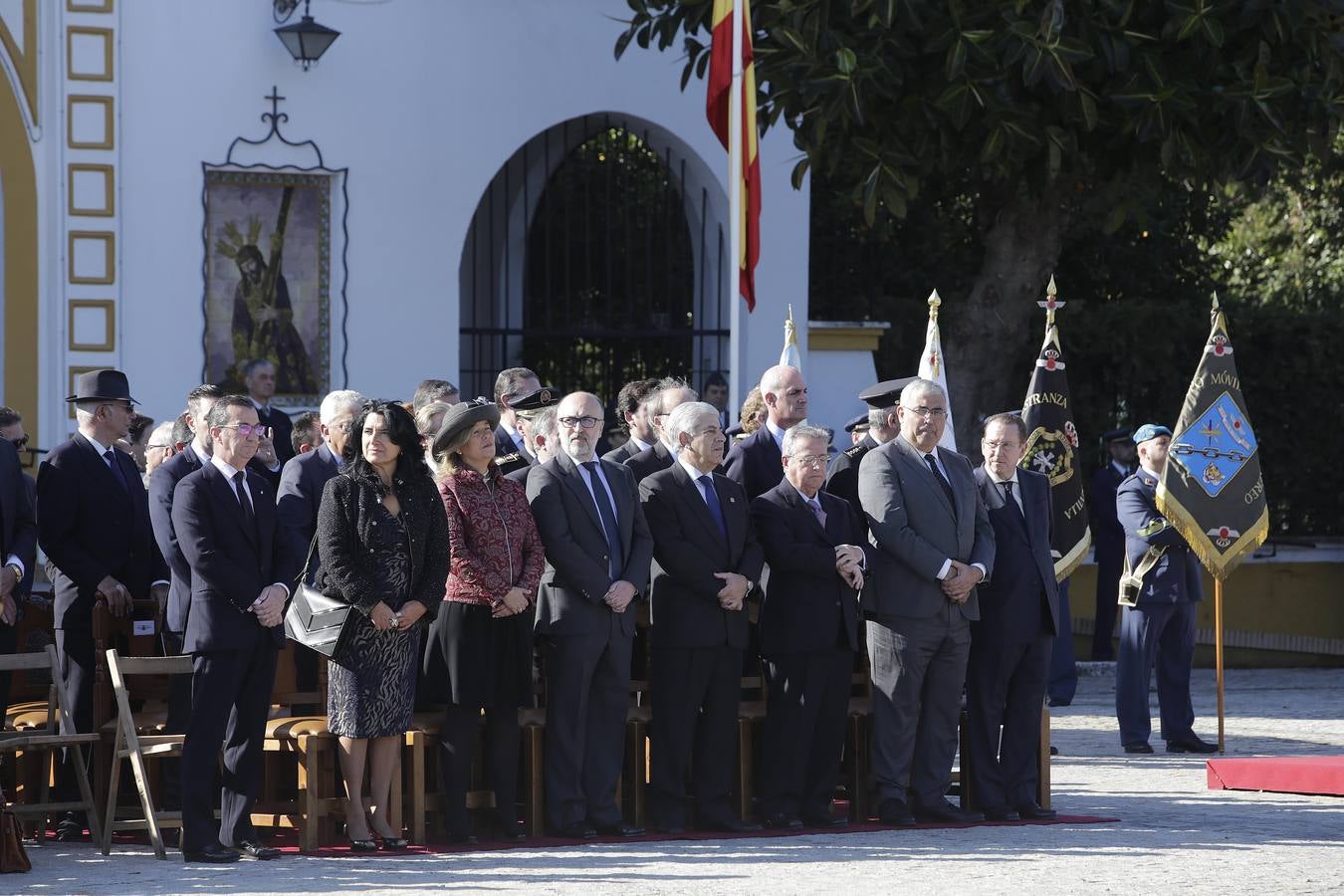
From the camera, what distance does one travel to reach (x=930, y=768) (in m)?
9.66

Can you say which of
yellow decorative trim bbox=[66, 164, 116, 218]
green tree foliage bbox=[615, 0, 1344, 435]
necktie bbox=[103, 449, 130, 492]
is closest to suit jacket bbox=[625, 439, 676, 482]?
necktie bbox=[103, 449, 130, 492]

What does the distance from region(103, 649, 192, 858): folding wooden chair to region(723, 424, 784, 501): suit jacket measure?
286 centimetres

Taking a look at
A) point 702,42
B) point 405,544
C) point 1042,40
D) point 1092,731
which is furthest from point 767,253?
point 405,544

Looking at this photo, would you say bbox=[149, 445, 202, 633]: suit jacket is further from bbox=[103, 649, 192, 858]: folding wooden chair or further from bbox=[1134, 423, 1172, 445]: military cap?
bbox=[1134, 423, 1172, 445]: military cap

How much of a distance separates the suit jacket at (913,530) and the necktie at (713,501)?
699 millimetres

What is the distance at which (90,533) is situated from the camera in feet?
31.3

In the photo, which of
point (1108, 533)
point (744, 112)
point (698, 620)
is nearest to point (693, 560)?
point (698, 620)

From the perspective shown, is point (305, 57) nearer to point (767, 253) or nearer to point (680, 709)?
point (767, 253)

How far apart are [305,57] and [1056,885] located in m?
9.02

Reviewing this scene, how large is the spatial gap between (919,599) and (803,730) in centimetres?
76

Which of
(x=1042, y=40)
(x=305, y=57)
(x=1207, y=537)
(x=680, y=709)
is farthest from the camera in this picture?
(x=305, y=57)

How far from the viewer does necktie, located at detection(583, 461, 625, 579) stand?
30.1 ft

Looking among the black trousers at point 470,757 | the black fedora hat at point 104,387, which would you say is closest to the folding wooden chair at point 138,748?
the black trousers at point 470,757

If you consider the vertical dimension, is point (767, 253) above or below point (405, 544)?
above
